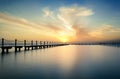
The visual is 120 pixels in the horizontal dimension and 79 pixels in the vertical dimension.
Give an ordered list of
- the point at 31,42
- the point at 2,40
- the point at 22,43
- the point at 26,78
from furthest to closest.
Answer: the point at 31,42 < the point at 22,43 < the point at 2,40 < the point at 26,78

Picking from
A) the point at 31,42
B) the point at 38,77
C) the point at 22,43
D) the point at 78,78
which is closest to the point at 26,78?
the point at 38,77

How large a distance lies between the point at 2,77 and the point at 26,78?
647 mm

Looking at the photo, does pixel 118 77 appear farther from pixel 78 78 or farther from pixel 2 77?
pixel 2 77

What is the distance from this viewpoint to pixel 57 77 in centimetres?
420

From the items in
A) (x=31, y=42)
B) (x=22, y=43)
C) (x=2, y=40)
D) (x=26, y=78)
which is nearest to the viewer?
(x=26, y=78)

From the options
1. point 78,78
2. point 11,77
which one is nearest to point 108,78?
point 78,78

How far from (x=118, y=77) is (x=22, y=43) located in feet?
52.8

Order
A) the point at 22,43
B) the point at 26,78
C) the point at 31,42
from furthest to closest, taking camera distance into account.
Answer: the point at 31,42, the point at 22,43, the point at 26,78

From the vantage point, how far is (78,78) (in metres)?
4.16

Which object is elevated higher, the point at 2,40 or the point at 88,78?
the point at 2,40

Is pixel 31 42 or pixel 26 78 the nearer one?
pixel 26 78

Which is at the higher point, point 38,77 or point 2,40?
point 2,40

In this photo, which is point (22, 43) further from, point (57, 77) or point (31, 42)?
point (57, 77)

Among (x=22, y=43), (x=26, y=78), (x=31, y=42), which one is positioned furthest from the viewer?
(x=31, y=42)
